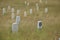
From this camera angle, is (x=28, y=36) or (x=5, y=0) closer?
(x=28, y=36)

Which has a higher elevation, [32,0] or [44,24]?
[32,0]

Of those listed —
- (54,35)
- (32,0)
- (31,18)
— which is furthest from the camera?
(32,0)

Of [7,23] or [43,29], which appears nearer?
[43,29]

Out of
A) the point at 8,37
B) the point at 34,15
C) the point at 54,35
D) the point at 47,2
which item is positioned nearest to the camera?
the point at 8,37

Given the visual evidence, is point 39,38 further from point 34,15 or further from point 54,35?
point 34,15

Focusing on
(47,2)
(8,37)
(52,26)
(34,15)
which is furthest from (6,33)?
(47,2)

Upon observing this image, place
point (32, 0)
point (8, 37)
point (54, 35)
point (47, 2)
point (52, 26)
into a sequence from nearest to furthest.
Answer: point (8, 37) → point (54, 35) → point (52, 26) → point (47, 2) → point (32, 0)

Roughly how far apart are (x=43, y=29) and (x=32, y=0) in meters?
3.96

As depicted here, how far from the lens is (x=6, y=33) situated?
3.49 m

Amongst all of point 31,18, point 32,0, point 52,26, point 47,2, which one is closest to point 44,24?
point 52,26

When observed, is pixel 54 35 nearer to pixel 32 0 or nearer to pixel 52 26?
pixel 52 26

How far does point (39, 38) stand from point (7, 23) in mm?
1052

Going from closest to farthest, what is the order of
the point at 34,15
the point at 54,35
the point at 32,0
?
the point at 54,35
the point at 34,15
the point at 32,0

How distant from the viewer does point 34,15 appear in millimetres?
4926
